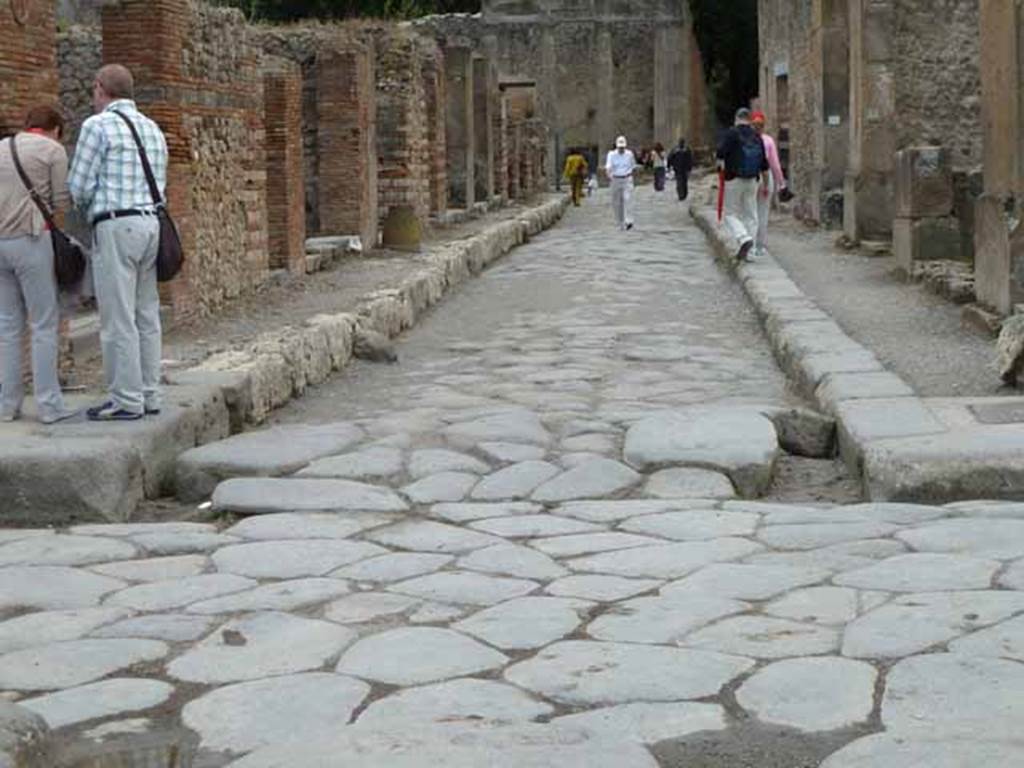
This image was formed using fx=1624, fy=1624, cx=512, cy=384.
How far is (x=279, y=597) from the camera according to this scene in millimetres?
4828

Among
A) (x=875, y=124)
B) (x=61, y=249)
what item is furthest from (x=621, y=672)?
(x=875, y=124)

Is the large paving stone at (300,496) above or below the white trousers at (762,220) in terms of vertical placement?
below

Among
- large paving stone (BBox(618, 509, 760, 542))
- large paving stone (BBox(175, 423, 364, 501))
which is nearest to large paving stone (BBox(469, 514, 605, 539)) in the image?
large paving stone (BBox(618, 509, 760, 542))

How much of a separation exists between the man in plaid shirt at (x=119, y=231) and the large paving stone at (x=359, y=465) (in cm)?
80

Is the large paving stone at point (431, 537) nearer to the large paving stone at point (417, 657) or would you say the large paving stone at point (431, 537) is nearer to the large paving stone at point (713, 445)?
the large paving stone at point (417, 657)

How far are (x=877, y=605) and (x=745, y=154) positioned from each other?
38.0ft

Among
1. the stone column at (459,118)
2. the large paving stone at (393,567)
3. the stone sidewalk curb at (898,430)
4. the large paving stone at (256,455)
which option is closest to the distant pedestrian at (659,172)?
the stone column at (459,118)

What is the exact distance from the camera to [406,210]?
60.0 ft

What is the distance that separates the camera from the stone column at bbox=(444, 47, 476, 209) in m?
25.5

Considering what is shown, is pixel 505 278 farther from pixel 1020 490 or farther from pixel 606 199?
pixel 606 199

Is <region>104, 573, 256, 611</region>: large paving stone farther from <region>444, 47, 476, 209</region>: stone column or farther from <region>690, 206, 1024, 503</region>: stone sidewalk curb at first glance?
<region>444, 47, 476, 209</region>: stone column

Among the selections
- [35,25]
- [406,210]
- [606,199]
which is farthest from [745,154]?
[606,199]

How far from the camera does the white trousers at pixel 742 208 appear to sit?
16.1 m

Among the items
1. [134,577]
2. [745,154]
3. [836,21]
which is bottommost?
[134,577]
